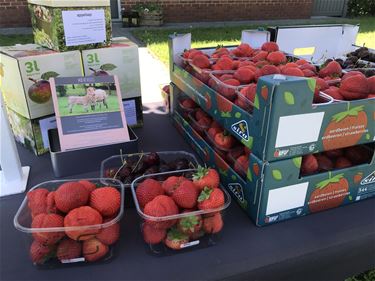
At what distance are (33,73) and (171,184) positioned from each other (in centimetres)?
75

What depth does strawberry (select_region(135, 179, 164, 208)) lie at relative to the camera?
2.89ft

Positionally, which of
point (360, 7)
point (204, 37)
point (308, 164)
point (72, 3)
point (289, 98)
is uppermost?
point (72, 3)

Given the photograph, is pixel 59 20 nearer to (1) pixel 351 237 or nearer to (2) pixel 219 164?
(2) pixel 219 164

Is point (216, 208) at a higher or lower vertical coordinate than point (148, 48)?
higher

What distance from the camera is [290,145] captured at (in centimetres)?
88

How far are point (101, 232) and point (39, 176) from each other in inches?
21.6

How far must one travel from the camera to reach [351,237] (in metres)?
0.96

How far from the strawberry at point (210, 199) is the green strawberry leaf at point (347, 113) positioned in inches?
14.4

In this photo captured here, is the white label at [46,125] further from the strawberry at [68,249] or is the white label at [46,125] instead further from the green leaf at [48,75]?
the strawberry at [68,249]

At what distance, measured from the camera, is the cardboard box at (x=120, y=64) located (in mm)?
1436

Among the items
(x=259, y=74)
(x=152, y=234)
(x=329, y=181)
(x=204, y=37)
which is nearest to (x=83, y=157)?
(x=152, y=234)

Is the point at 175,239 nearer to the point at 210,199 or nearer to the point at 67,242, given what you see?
the point at 210,199

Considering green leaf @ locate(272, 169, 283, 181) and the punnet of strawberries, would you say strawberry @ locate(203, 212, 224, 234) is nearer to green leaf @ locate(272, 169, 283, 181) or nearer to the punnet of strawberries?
green leaf @ locate(272, 169, 283, 181)

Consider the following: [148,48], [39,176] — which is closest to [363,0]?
[148,48]
